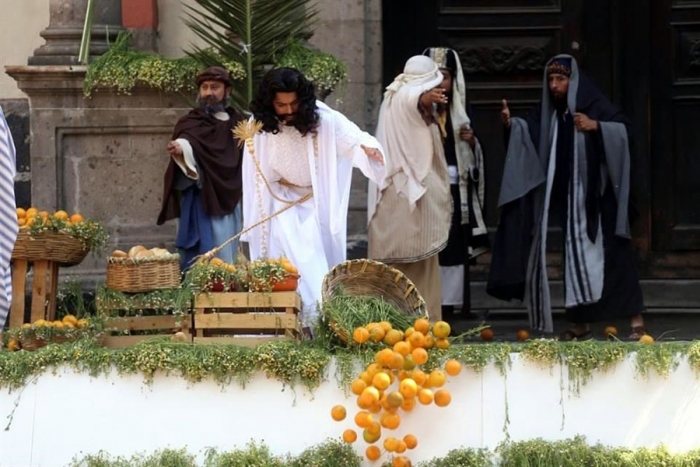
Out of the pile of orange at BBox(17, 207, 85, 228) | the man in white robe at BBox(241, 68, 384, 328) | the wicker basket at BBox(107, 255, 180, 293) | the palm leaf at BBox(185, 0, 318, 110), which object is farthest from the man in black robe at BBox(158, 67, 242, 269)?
the wicker basket at BBox(107, 255, 180, 293)

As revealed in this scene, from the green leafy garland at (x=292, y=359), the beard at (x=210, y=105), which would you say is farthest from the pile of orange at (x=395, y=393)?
the beard at (x=210, y=105)

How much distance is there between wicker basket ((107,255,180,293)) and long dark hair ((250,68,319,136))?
104 centimetres

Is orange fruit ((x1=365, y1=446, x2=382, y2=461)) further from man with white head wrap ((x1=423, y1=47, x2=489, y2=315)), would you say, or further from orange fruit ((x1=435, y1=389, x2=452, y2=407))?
man with white head wrap ((x1=423, y1=47, x2=489, y2=315))

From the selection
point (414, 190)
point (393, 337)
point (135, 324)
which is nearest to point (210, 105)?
point (414, 190)

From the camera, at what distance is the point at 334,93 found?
11.7 metres

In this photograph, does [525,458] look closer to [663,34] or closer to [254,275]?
[254,275]

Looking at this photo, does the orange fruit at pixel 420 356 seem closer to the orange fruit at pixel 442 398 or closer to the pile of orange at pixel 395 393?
the pile of orange at pixel 395 393

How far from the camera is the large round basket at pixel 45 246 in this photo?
984 centimetres

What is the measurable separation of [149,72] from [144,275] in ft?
7.76

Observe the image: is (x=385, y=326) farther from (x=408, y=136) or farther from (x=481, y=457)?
(x=408, y=136)

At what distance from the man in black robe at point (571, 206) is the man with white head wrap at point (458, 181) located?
267 millimetres

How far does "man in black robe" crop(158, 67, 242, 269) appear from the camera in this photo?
10.5 meters

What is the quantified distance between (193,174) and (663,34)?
3534 mm

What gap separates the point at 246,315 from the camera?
8742 mm
